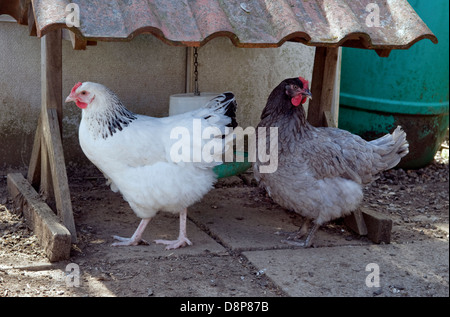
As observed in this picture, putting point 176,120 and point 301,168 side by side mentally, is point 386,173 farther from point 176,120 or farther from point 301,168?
point 176,120

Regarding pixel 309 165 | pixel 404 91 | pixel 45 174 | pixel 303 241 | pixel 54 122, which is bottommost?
pixel 303 241

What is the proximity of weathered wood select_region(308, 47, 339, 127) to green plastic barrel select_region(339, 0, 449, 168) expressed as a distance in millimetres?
1687

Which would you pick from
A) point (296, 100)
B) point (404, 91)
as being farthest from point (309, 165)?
point (404, 91)

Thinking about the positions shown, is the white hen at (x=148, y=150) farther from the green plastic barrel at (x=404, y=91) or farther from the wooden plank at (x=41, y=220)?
the green plastic barrel at (x=404, y=91)

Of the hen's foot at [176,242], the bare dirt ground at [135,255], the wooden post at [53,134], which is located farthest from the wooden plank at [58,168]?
the hen's foot at [176,242]

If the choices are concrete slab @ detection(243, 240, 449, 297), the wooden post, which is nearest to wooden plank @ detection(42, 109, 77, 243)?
the wooden post

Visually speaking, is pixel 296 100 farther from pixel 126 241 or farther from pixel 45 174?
pixel 45 174

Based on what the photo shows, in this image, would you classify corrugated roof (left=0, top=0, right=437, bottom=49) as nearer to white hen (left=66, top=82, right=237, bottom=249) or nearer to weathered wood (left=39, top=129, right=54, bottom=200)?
white hen (left=66, top=82, right=237, bottom=249)

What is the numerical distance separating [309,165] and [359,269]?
2.52ft

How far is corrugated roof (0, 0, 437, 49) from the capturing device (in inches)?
133

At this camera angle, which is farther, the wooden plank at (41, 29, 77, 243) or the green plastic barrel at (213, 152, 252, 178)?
the green plastic barrel at (213, 152, 252, 178)

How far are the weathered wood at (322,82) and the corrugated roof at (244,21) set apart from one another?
0.38 metres

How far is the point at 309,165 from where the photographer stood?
4051 millimetres

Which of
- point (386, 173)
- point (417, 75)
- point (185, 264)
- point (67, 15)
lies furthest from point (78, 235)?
point (417, 75)
